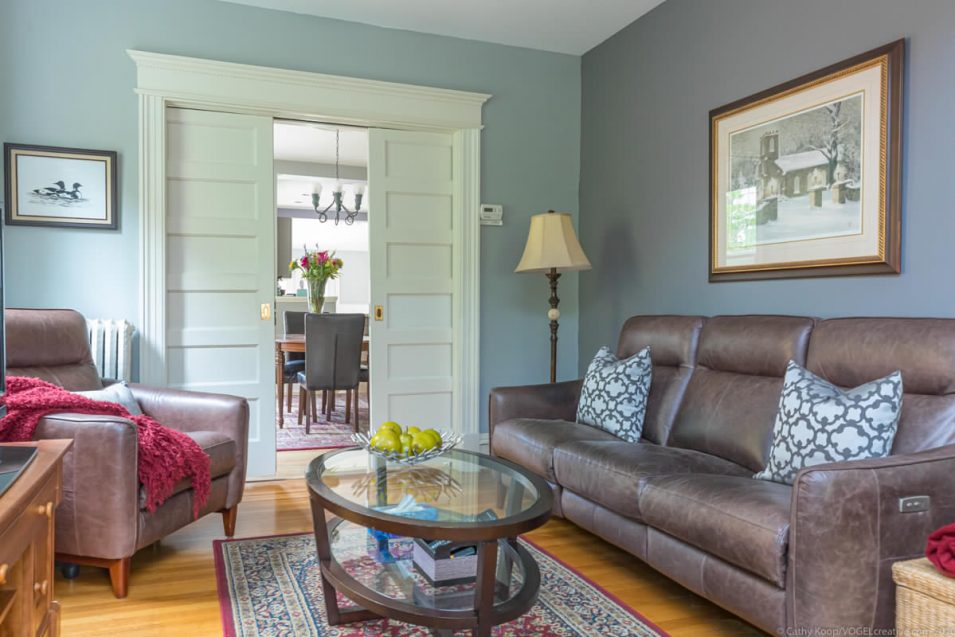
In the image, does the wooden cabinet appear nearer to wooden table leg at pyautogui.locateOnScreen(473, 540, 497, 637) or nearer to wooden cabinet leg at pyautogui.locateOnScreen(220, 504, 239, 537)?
wooden table leg at pyautogui.locateOnScreen(473, 540, 497, 637)

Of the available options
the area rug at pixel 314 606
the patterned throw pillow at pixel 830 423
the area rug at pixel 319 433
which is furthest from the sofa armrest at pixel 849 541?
the area rug at pixel 319 433

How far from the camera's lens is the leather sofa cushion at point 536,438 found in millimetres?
3002

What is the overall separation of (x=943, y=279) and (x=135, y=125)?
3731 millimetres

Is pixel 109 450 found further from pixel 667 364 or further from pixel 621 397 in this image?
pixel 667 364

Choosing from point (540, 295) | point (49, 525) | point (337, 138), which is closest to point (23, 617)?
point (49, 525)

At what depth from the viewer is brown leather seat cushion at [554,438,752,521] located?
2439 millimetres

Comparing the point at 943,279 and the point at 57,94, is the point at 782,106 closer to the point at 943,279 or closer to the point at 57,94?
the point at 943,279

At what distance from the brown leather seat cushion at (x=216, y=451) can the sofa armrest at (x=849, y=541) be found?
83.7 inches

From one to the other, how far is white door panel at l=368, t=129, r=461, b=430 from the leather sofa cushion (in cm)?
96

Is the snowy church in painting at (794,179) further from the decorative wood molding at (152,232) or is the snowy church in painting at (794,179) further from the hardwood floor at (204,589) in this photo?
the decorative wood molding at (152,232)

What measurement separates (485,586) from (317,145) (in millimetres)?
5873

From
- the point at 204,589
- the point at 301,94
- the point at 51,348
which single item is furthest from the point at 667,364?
the point at 51,348

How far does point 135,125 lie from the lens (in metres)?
3.67

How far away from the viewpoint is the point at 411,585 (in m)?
1.96
